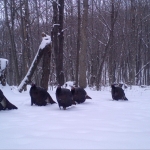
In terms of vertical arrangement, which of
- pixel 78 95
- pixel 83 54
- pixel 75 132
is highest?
pixel 83 54

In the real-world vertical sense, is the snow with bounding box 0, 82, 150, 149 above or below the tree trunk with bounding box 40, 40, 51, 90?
below

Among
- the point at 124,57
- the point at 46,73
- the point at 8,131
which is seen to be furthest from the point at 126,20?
the point at 8,131

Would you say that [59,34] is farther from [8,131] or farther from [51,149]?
[51,149]

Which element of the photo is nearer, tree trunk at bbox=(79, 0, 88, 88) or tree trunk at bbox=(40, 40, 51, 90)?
tree trunk at bbox=(40, 40, 51, 90)

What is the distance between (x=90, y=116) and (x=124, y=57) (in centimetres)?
2813

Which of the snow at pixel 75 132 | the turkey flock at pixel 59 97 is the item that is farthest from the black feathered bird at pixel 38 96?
the snow at pixel 75 132

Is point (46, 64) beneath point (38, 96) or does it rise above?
above

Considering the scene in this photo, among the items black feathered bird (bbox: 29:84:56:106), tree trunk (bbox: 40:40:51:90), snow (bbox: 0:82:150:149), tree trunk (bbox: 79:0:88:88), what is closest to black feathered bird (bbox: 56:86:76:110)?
black feathered bird (bbox: 29:84:56:106)

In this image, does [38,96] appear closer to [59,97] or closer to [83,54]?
[59,97]

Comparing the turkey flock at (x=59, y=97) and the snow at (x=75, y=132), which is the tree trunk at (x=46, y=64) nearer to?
the turkey flock at (x=59, y=97)

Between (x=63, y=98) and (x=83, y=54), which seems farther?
(x=83, y=54)

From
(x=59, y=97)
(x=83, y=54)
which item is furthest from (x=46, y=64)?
(x=83, y=54)

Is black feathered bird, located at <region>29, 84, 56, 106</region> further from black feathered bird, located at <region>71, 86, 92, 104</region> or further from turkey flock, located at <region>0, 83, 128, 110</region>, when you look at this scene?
black feathered bird, located at <region>71, 86, 92, 104</region>

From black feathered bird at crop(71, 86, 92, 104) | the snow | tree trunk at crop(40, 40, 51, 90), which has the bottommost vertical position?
the snow
